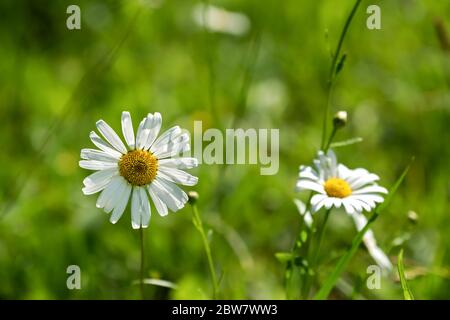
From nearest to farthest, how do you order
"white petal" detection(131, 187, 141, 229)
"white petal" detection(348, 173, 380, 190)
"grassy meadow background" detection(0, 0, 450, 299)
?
"white petal" detection(131, 187, 141, 229)
"white petal" detection(348, 173, 380, 190)
"grassy meadow background" detection(0, 0, 450, 299)

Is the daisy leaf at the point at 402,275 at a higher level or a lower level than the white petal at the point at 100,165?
lower

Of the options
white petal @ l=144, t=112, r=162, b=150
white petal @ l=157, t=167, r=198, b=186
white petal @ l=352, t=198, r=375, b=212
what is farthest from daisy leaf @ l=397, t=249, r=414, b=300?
white petal @ l=144, t=112, r=162, b=150

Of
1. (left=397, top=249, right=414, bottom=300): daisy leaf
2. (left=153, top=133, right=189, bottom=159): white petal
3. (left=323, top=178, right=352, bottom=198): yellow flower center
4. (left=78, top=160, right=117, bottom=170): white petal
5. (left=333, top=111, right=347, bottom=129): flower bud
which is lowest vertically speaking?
(left=397, top=249, right=414, bottom=300): daisy leaf

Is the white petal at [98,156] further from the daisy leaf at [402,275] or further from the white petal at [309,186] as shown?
the daisy leaf at [402,275]

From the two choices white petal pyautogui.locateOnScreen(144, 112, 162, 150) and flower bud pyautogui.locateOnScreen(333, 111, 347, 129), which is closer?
white petal pyautogui.locateOnScreen(144, 112, 162, 150)

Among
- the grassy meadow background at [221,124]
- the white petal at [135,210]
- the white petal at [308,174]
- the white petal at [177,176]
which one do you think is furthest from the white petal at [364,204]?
the white petal at [135,210]

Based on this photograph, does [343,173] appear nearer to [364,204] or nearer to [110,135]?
[364,204]

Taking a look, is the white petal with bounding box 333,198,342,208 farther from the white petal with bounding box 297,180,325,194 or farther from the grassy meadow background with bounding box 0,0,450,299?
the grassy meadow background with bounding box 0,0,450,299
